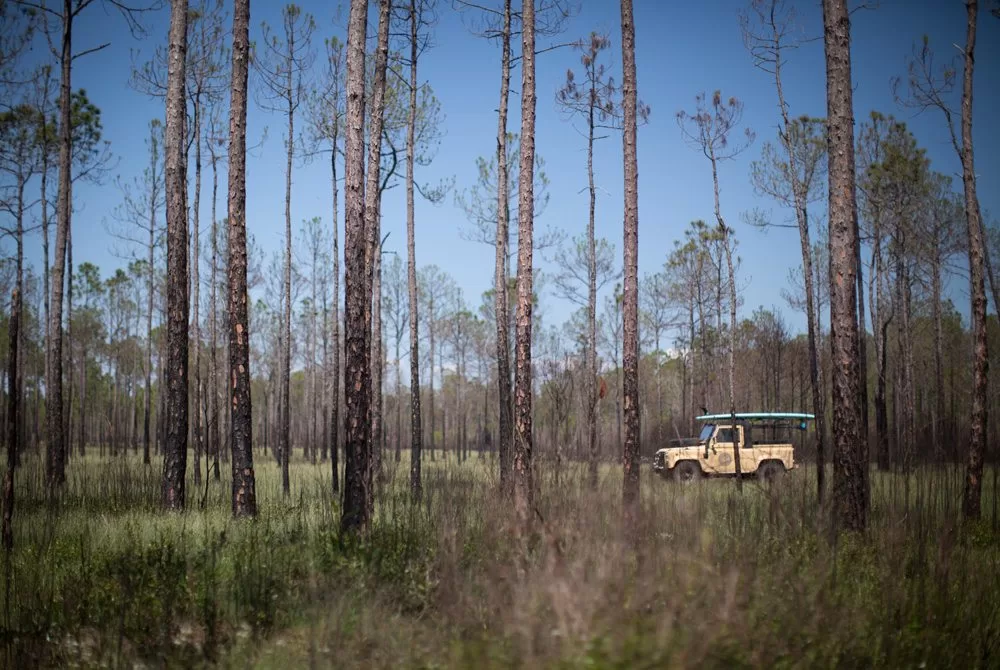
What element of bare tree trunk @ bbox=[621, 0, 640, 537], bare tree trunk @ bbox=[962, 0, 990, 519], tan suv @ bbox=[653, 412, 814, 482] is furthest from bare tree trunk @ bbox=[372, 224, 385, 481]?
bare tree trunk @ bbox=[962, 0, 990, 519]

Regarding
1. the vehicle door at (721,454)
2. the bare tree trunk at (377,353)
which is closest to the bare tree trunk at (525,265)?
the bare tree trunk at (377,353)

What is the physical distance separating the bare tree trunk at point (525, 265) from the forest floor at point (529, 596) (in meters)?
2.33

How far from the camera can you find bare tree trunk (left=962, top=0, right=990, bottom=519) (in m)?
9.19

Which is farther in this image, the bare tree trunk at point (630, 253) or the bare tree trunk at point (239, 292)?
the bare tree trunk at point (630, 253)

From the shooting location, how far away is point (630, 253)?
1048 centimetres

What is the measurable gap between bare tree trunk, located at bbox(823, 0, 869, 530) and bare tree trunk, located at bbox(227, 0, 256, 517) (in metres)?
7.52

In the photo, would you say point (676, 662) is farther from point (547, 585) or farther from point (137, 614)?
point (137, 614)

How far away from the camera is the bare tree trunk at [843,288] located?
696 cm

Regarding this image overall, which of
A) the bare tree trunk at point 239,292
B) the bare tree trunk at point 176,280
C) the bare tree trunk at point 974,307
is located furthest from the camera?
the bare tree trunk at point 974,307

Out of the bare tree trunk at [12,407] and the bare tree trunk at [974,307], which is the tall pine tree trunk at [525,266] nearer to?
the bare tree trunk at [12,407]

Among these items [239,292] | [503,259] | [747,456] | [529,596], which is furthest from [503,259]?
[529,596]

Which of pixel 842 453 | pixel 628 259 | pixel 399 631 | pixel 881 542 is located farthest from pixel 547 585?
pixel 628 259

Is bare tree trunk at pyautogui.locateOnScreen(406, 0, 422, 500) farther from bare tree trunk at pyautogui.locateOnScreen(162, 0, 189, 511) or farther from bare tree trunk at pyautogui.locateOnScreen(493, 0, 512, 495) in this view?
bare tree trunk at pyautogui.locateOnScreen(162, 0, 189, 511)

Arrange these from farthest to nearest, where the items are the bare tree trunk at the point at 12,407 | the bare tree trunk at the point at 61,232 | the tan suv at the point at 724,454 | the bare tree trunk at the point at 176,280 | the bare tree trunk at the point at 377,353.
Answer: the tan suv at the point at 724,454 → the bare tree trunk at the point at 377,353 → the bare tree trunk at the point at 61,232 → the bare tree trunk at the point at 176,280 → the bare tree trunk at the point at 12,407
